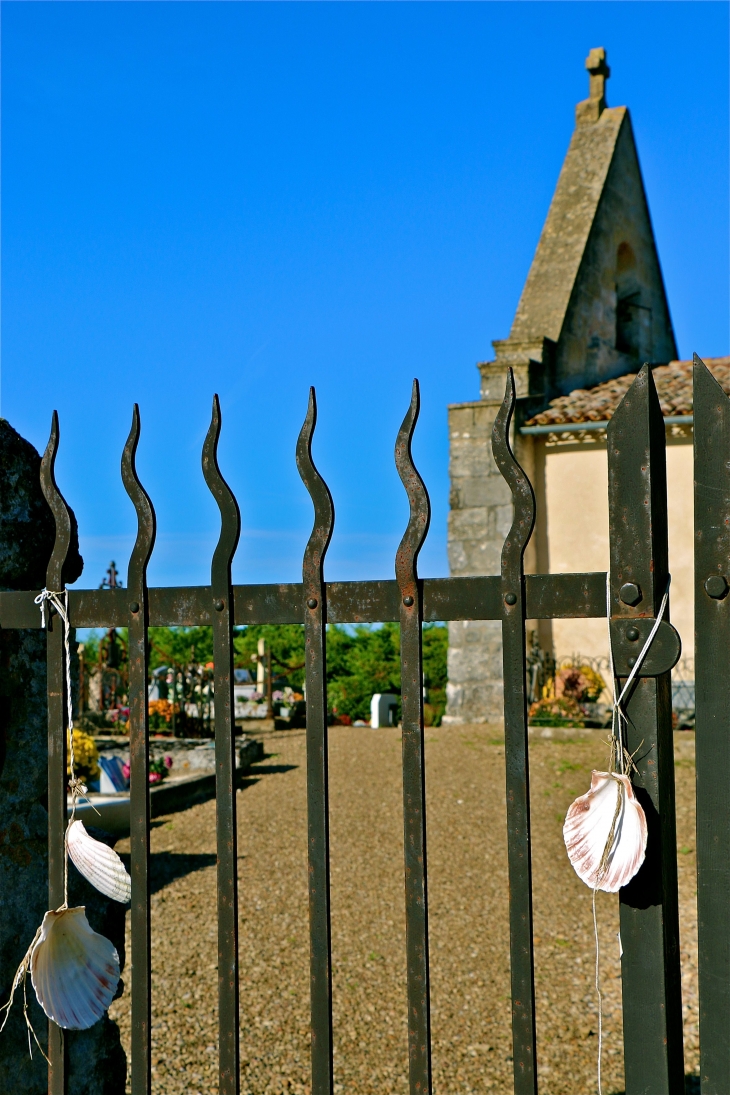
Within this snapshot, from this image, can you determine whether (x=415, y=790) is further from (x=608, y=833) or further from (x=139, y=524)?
(x=139, y=524)

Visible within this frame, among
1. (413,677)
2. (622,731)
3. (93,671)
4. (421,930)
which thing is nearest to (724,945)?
(622,731)

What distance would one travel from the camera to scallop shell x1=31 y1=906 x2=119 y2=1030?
1913mm

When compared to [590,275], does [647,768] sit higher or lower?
lower

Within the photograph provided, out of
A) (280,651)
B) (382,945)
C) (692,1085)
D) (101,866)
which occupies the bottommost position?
(692,1085)

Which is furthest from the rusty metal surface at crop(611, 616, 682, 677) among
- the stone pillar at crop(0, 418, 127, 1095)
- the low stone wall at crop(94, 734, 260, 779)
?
the low stone wall at crop(94, 734, 260, 779)

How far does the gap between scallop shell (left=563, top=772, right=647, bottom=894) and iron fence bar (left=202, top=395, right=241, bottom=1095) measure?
66 centimetres

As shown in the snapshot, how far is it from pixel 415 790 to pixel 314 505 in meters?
0.56

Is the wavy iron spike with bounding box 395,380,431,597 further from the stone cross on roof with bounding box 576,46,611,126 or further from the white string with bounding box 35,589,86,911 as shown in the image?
the stone cross on roof with bounding box 576,46,611,126

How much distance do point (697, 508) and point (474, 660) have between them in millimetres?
11541

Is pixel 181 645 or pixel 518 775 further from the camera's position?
pixel 181 645

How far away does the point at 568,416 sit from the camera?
539 inches

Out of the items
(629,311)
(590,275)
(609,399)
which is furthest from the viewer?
(629,311)

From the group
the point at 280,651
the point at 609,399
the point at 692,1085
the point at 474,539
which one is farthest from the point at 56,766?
the point at 280,651

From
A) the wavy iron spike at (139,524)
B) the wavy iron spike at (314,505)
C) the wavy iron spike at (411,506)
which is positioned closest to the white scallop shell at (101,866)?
the wavy iron spike at (139,524)
